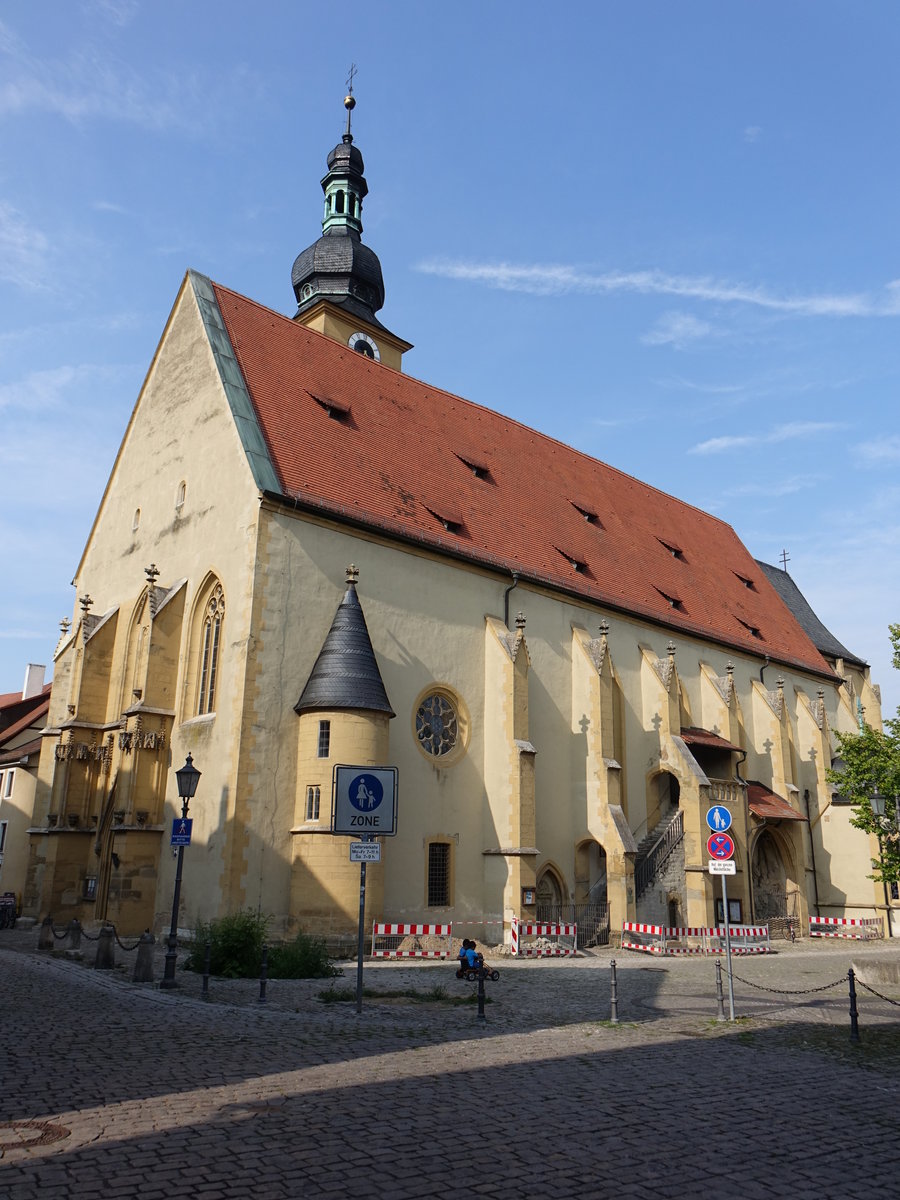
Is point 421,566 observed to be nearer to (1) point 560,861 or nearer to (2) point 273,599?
(2) point 273,599

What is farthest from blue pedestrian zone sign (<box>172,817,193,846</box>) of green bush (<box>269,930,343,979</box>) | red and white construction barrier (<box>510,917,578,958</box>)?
red and white construction barrier (<box>510,917,578,958</box>)

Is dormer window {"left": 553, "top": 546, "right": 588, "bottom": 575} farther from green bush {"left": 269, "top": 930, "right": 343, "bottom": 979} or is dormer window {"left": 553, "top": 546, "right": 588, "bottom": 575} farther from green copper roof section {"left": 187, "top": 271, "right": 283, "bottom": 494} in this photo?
green bush {"left": 269, "top": 930, "right": 343, "bottom": 979}

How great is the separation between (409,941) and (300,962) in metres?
4.94

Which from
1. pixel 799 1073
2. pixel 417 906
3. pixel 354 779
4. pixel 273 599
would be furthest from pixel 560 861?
pixel 799 1073

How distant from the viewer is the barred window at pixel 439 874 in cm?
2164

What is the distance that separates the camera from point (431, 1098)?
7406 mm

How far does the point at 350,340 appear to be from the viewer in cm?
3622

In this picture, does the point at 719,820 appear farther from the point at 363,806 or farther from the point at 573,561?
the point at 573,561

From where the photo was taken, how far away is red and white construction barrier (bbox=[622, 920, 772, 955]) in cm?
2286

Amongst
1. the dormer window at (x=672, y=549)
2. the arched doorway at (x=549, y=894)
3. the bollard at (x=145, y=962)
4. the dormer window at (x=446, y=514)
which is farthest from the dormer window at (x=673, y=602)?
the bollard at (x=145, y=962)

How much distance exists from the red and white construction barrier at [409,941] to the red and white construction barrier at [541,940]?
1488 millimetres

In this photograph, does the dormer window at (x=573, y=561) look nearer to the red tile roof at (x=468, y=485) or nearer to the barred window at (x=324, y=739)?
the red tile roof at (x=468, y=485)

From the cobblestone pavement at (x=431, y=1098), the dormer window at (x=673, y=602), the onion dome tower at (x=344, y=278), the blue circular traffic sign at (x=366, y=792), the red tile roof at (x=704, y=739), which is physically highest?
the onion dome tower at (x=344, y=278)

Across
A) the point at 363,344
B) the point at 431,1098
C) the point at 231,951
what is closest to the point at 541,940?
the point at 231,951
